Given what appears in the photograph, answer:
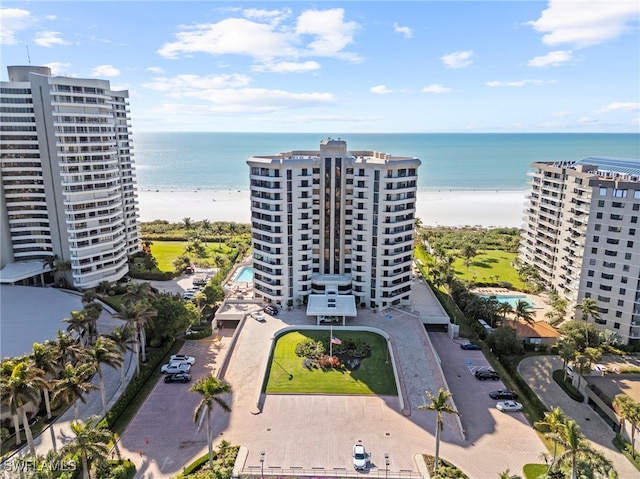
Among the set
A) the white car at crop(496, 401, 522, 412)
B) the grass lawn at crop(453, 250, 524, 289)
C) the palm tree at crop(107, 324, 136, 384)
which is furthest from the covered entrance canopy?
the grass lawn at crop(453, 250, 524, 289)

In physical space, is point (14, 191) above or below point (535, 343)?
above

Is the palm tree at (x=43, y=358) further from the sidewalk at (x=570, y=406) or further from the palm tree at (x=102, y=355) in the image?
the sidewalk at (x=570, y=406)

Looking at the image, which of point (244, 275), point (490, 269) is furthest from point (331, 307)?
point (490, 269)

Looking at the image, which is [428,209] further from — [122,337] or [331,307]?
[122,337]

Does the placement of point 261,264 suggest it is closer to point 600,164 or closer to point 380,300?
point 380,300

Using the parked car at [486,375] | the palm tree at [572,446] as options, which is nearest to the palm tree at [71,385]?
the palm tree at [572,446]

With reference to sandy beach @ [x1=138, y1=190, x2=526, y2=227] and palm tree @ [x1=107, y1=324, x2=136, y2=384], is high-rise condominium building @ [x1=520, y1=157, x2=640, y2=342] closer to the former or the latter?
palm tree @ [x1=107, y1=324, x2=136, y2=384]

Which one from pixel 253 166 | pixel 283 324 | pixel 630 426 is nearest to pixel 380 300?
pixel 283 324
